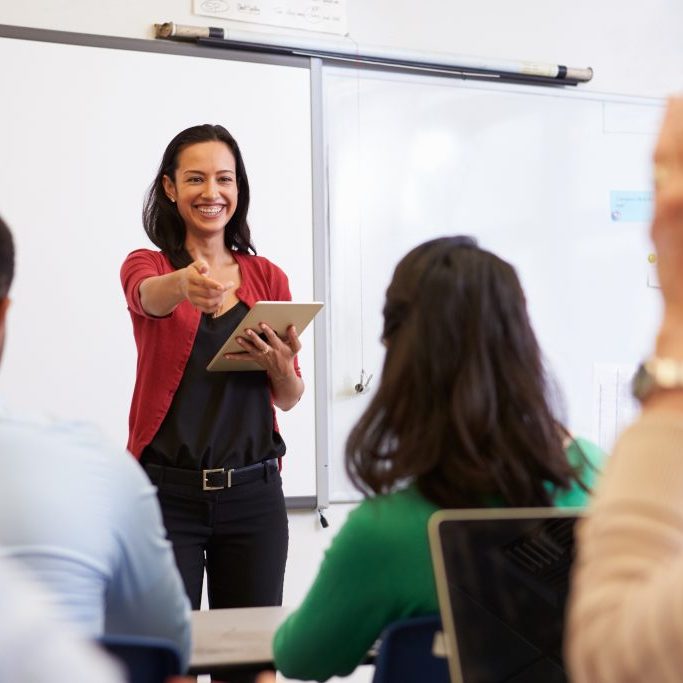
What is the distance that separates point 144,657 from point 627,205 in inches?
133

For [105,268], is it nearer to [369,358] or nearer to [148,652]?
[369,358]

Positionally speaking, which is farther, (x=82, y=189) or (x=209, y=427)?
(x=82, y=189)

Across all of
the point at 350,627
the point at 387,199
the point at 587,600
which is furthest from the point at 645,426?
the point at 387,199

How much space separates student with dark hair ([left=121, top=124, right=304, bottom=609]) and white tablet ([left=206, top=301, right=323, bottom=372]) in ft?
0.08

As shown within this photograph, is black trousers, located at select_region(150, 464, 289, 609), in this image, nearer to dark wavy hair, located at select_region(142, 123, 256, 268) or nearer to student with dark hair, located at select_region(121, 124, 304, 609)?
student with dark hair, located at select_region(121, 124, 304, 609)

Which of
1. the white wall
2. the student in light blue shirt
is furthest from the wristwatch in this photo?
the white wall

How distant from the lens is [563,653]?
103cm

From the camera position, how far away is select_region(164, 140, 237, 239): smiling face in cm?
250

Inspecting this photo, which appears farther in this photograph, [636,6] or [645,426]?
[636,6]

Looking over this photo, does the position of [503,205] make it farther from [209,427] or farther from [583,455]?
[583,455]

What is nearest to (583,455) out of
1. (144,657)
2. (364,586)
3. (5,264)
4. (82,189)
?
(364,586)

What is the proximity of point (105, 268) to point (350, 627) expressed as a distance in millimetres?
2144

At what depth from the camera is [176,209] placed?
2547 mm

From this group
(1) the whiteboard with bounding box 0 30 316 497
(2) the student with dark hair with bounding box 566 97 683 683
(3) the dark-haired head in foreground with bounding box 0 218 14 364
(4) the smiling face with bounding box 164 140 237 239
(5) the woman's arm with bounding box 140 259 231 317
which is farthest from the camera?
(1) the whiteboard with bounding box 0 30 316 497
